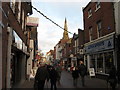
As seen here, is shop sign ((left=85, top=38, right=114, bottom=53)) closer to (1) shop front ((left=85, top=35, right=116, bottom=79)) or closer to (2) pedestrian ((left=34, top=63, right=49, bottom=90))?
(1) shop front ((left=85, top=35, right=116, bottom=79))

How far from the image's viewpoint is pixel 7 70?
926 cm

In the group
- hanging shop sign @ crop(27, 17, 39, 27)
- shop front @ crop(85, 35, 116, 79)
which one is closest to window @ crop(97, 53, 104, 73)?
shop front @ crop(85, 35, 116, 79)

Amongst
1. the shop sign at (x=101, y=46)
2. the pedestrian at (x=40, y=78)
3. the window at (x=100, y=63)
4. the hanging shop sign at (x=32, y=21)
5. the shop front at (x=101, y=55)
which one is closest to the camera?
the pedestrian at (x=40, y=78)

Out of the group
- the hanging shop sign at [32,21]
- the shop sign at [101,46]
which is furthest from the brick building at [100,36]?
the hanging shop sign at [32,21]

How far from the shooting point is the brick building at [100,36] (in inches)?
717

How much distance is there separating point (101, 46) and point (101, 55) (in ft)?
3.24

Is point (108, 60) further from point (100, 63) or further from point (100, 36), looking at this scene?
point (100, 36)

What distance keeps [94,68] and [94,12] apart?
20.0 ft

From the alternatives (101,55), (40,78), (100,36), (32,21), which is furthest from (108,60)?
(40,78)

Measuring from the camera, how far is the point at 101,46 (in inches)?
788

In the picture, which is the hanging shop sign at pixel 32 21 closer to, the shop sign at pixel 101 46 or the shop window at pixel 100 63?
the shop sign at pixel 101 46

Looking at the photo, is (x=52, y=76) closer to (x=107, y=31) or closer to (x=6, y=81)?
(x=6, y=81)

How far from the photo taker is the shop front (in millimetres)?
18059

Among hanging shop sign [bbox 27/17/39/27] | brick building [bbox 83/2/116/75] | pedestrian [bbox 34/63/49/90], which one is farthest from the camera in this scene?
hanging shop sign [bbox 27/17/39/27]
